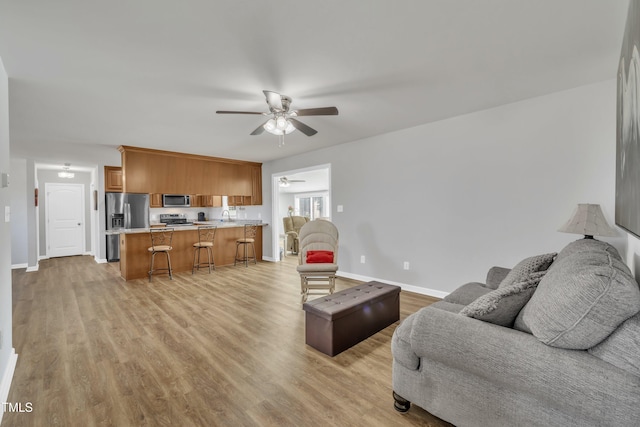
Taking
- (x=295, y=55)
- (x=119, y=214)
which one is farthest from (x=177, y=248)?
(x=295, y=55)

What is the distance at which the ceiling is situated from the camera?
1733 mm

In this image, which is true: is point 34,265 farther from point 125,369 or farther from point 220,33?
point 220,33

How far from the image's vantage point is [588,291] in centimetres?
112

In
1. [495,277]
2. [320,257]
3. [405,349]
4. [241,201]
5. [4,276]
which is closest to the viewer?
[405,349]

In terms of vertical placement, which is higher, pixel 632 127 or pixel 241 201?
pixel 632 127

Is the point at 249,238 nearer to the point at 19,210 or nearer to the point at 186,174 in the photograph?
the point at 186,174

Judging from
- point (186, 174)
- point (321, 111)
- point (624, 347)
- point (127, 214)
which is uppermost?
point (321, 111)

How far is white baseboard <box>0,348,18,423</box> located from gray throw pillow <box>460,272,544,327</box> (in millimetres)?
2890

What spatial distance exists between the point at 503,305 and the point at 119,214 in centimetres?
818

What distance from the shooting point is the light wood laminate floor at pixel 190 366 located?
1.76 meters

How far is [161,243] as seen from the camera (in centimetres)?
555

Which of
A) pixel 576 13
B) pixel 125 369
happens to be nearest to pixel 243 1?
pixel 576 13

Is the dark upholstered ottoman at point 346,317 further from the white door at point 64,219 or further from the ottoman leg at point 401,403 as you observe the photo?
the white door at point 64,219

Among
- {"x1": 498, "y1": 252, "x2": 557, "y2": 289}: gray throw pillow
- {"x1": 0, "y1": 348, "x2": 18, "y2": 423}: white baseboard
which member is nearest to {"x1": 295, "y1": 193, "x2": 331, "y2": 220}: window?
{"x1": 498, "y1": 252, "x2": 557, "y2": 289}: gray throw pillow
